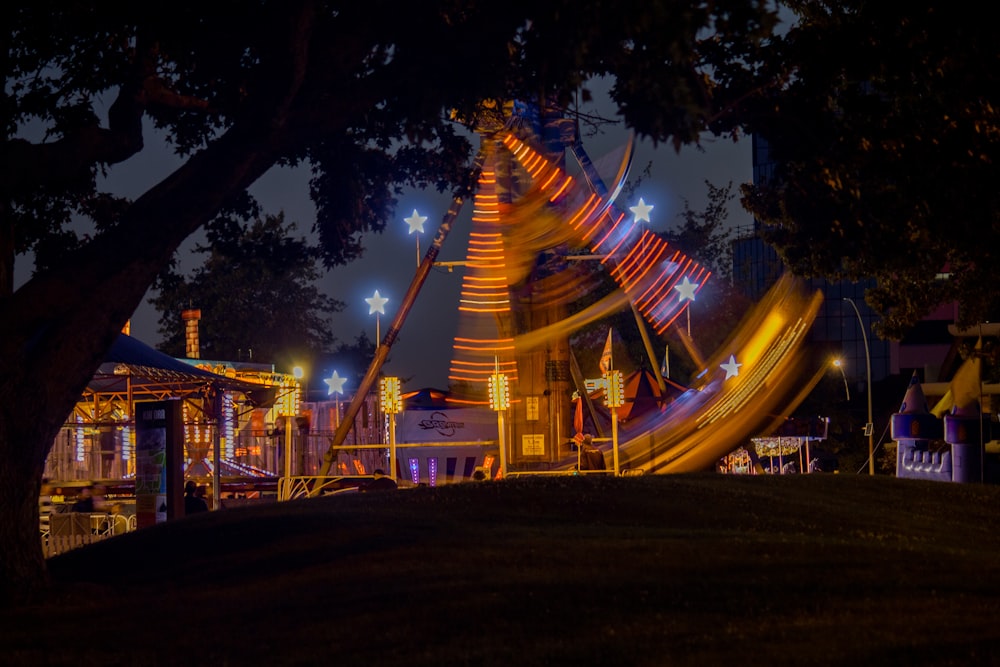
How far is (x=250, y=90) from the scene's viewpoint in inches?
569

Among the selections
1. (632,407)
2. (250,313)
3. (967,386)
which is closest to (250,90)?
(967,386)

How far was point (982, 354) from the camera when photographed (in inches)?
941

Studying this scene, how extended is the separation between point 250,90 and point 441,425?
29.8 meters

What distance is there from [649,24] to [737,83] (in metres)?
4.10

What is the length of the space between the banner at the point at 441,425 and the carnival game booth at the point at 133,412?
5.06 m

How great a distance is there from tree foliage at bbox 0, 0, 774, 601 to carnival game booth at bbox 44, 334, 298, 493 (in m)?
12.0

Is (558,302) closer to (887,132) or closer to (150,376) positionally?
(150,376)

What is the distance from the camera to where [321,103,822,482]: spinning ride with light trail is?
33.7 metres

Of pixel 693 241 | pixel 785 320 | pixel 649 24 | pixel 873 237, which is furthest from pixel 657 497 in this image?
pixel 693 241

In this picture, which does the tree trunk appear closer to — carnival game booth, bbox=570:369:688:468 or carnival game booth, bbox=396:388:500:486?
carnival game booth, bbox=570:369:688:468

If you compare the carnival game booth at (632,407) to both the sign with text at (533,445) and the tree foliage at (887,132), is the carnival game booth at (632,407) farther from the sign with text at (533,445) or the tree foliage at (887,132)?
the tree foliage at (887,132)

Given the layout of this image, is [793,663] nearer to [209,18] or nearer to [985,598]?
[985,598]

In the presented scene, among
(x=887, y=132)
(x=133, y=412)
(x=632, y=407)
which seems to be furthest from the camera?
(x=632, y=407)

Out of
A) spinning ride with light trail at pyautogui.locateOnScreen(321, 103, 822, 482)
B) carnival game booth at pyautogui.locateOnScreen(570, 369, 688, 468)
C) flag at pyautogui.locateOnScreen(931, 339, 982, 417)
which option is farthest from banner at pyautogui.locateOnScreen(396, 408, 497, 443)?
flag at pyautogui.locateOnScreen(931, 339, 982, 417)
